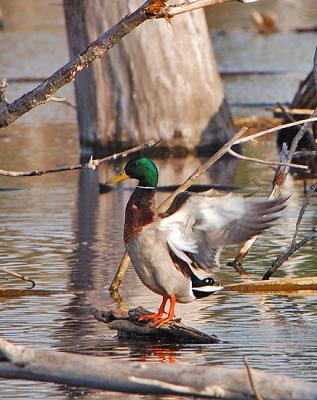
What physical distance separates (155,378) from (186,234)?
2.36m

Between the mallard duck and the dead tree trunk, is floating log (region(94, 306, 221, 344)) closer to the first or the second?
the mallard duck

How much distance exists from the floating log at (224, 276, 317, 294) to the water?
113 millimetres

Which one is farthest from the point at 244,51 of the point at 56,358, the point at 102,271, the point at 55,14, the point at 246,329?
the point at 56,358

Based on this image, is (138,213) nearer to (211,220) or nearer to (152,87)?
(211,220)

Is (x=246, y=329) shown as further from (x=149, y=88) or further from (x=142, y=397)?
(x=149, y=88)

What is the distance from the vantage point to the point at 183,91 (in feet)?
51.2

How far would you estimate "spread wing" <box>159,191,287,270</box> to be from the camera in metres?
7.18

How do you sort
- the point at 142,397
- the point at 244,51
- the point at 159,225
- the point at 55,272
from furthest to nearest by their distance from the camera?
1. the point at 244,51
2. the point at 55,272
3. the point at 159,225
4. the point at 142,397

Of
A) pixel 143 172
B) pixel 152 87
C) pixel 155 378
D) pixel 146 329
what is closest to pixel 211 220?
pixel 143 172

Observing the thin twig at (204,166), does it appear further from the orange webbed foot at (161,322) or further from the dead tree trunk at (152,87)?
the dead tree trunk at (152,87)

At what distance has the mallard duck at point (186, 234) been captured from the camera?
7.22m

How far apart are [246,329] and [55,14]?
33905mm

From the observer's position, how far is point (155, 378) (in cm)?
499

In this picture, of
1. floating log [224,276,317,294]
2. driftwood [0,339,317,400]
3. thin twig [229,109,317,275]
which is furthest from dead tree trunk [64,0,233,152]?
driftwood [0,339,317,400]
